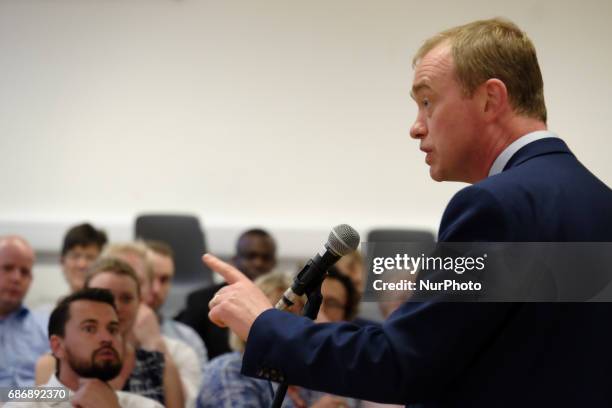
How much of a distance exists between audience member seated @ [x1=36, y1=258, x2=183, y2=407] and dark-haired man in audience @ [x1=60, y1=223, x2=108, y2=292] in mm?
1441

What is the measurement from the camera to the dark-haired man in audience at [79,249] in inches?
206

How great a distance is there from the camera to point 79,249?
5.34m

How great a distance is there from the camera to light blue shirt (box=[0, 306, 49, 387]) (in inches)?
152

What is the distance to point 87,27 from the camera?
6.88 m

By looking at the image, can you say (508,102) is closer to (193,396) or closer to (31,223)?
(193,396)

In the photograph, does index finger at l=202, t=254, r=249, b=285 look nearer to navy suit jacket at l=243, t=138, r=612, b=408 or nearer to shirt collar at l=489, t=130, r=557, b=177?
navy suit jacket at l=243, t=138, r=612, b=408

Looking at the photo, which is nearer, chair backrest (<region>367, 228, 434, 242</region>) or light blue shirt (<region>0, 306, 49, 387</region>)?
light blue shirt (<region>0, 306, 49, 387</region>)

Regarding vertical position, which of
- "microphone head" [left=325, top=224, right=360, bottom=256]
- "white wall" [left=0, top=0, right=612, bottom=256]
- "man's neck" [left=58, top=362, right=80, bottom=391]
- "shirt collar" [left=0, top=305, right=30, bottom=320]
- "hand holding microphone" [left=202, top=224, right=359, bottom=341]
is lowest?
"man's neck" [left=58, top=362, right=80, bottom=391]

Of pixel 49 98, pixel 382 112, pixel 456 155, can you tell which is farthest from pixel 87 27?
pixel 456 155

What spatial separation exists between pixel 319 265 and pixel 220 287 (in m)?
2.86

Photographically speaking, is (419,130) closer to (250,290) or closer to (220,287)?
(250,290)

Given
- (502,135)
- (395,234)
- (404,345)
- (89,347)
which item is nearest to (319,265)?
(404,345)

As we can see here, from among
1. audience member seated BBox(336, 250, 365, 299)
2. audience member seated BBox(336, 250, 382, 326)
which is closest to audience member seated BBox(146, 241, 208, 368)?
audience member seated BBox(336, 250, 382, 326)

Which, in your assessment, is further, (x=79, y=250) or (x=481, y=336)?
(x=79, y=250)
